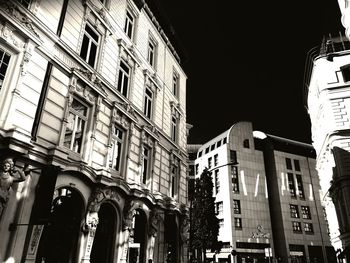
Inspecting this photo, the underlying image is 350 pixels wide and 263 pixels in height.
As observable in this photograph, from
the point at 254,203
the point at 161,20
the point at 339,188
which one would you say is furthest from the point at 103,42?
the point at 254,203

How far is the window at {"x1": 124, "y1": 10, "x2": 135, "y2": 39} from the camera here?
17.4 metres

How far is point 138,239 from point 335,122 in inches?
884

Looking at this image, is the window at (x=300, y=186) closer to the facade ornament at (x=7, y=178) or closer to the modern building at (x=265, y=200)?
the modern building at (x=265, y=200)

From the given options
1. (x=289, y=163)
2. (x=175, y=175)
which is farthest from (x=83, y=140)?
(x=289, y=163)

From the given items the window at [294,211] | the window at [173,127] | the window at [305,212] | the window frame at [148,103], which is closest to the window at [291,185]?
the window at [294,211]

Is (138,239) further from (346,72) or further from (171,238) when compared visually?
(346,72)

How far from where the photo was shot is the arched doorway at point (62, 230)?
32.1 feet

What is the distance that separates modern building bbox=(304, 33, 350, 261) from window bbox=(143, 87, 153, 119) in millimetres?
18310

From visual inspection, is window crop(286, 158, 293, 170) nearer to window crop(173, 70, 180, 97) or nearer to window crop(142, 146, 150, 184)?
window crop(173, 70, 180, 97)

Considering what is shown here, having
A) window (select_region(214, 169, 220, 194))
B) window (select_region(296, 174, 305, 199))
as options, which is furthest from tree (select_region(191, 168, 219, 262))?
window (select_region(296, 174, 305, 199))

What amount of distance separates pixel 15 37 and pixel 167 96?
12.5 metres

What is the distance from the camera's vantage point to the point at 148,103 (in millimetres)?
18219

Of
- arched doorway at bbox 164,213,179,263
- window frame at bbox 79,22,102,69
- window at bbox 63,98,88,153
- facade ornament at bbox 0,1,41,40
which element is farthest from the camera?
arched doorway at bbox 164,213,179,263

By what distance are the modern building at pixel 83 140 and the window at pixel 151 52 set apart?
14.9 inches
